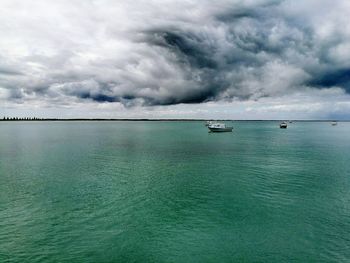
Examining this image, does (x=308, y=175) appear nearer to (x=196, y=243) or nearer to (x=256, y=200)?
(x=256, y=200)

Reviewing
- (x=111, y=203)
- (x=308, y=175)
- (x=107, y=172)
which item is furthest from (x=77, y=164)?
(x=308, y=175)

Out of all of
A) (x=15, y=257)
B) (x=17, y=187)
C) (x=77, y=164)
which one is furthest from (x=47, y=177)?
(x=15, y=257)

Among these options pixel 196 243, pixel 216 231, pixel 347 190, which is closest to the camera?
pixel 196 243

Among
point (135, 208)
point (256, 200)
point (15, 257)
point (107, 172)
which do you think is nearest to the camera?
point (15, 257)

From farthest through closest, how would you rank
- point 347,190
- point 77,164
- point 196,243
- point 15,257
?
point 77,164
point 347,190
point 196,243
point 15,257

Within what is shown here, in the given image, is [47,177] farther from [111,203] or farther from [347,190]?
[347,190]

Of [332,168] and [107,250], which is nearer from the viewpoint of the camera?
[107,250]

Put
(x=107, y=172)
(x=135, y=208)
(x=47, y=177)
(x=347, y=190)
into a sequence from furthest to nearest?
(x=107, y=172)
(x=47, y=177)
(x=347, y=190)
(x=135, y=208)

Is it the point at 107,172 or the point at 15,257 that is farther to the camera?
the point at 107,172
